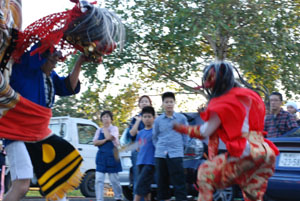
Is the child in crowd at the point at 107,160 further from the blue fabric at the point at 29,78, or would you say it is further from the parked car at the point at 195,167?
the blue fabric at the point at 29,78

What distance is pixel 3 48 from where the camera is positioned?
4.17 meters

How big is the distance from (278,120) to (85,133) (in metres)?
6.16

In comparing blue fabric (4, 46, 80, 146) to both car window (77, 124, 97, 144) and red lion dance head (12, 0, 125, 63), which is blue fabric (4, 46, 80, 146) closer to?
red lion dance head (12, 0, 125, 63)

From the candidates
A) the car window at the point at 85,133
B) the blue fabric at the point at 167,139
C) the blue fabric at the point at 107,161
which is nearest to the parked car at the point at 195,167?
the blue fabric at the point at 167,139

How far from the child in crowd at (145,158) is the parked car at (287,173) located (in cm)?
175

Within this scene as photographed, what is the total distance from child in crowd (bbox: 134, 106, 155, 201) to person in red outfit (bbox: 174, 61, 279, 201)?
10.4ft

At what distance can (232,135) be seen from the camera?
4324 millimetres

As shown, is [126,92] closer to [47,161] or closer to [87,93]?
[87,93]

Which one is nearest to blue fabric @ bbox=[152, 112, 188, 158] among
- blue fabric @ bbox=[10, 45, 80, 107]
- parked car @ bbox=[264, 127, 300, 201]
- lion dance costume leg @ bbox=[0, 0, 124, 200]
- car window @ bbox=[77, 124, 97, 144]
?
parked car @ bbox=[264, 127, 300, 201]

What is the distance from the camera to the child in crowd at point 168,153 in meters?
7.18

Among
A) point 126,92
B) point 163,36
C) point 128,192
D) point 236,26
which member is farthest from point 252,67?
point 128,192

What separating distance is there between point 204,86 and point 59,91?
1.32 meters

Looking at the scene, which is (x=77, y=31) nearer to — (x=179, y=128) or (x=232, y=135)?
(x=179, y=128)

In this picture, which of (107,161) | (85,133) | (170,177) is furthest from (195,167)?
(85,133)
